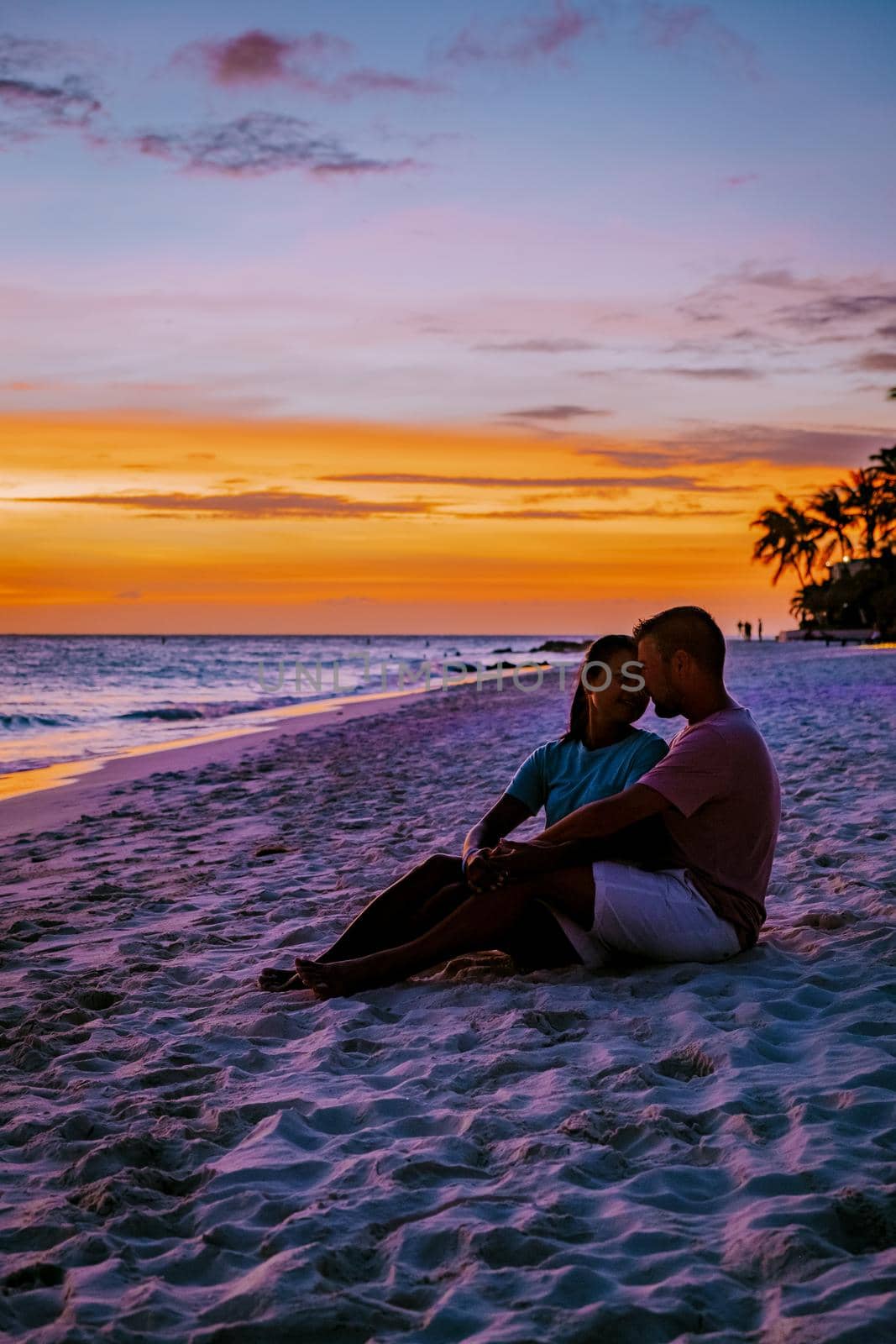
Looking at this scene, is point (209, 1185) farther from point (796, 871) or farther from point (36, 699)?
point (36, 699)

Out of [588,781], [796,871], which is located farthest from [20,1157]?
[796,871]

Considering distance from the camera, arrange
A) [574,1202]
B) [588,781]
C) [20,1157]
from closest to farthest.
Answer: [574,1202]
[20,1157]
[588,781]

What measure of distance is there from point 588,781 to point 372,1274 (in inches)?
96.7

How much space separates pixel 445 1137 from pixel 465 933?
121cm

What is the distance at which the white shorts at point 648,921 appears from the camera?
4.18 metres

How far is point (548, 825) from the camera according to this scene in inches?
180

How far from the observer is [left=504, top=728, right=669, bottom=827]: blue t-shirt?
4531 mm

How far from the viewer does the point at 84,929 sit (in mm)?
5773

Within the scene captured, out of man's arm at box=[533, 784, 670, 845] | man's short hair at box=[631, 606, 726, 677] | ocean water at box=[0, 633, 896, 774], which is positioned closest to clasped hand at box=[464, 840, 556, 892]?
man's arm at box=[533, 784, 670, 845]

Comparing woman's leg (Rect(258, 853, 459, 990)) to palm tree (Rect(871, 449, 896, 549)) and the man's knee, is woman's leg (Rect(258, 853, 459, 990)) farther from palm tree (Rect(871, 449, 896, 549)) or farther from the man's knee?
palm tree (Rect(871, 449, 896, 549))

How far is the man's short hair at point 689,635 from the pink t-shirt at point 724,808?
0.22m

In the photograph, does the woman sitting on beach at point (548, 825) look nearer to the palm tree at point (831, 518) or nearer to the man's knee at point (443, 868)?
the man's knee at point (443, 868)

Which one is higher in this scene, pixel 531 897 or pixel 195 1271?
pixel 531 897

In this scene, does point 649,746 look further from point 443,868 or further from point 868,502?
point 868,502
